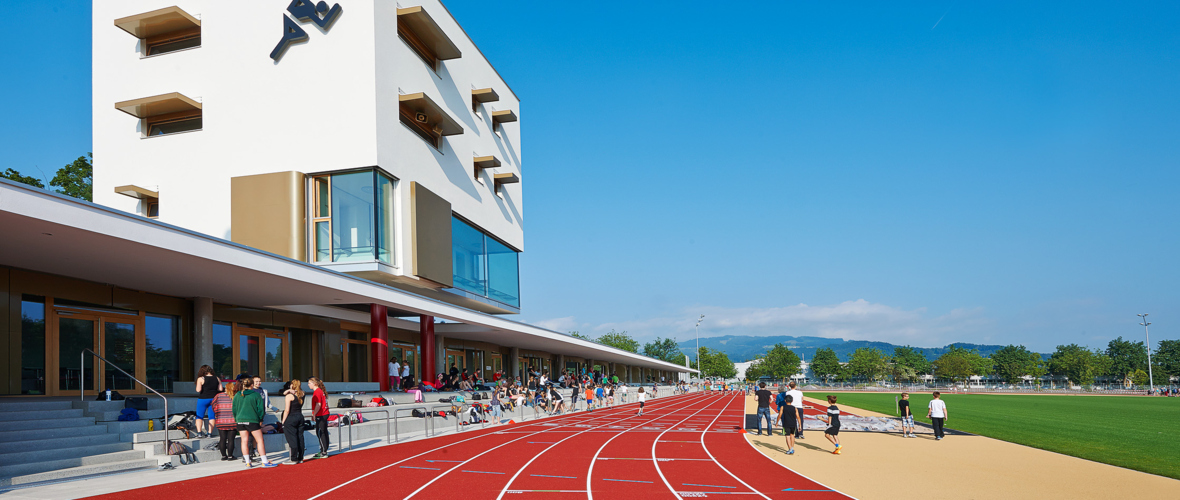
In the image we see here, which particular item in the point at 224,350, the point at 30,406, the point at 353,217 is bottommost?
the point at 30,406

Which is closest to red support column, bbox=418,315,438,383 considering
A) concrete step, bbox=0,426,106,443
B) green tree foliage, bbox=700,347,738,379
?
concrete step, bbox=0,426,106,443

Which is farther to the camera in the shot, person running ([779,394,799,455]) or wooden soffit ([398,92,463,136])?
wooden soffit ([398,92,463,136])

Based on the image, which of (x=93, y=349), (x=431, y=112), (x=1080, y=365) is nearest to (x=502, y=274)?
(x=431, y=112)

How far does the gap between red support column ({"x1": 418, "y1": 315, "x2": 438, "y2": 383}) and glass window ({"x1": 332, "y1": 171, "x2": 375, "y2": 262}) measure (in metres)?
4.14

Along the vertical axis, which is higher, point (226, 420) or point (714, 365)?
point (226, 420)

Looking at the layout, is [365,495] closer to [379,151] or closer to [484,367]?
[379,151]

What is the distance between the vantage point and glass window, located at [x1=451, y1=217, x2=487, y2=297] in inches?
1196

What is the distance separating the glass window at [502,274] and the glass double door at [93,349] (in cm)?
1608

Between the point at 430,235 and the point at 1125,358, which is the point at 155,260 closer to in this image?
the point at 430,235

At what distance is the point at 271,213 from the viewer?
24281 millimetres

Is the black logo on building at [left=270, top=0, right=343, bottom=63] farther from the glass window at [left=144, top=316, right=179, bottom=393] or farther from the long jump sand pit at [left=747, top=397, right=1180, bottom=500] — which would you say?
the long jump sand pit at [left=747, top=397, right=1180, bottom=500]

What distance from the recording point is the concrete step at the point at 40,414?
40.7ft

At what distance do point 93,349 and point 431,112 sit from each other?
13.2 metres

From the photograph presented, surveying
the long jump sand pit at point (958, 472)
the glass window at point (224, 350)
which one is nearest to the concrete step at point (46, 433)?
the glass window at point (224, 350)
